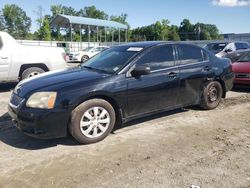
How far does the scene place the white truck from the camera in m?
8.66

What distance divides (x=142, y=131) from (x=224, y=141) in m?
1.36

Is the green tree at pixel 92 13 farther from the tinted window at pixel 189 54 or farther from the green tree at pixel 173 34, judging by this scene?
the tinted window at pixel 189 54

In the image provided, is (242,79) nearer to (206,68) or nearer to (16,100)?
(206,68)

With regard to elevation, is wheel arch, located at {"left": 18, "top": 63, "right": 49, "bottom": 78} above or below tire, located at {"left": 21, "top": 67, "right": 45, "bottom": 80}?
above

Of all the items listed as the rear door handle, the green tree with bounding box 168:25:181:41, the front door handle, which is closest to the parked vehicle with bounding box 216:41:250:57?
the front door handle

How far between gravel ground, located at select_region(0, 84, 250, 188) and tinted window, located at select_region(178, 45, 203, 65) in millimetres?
1215

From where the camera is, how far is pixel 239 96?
8.26 metres

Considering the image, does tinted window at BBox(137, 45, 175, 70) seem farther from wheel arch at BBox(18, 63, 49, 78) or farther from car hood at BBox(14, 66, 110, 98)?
wheel arch at BBox(18, 63, 49, 78)

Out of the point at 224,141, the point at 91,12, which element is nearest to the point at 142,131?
the point at 224,141

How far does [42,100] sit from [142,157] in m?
1.65

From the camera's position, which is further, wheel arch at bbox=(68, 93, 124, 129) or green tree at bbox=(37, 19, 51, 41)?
green tree at bbox=(37, 19, 51, 41)

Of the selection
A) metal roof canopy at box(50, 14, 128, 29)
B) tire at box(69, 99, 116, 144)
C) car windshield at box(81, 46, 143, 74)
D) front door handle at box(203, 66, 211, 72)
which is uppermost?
metal roof canopy at box(50, 14, 128, 29)

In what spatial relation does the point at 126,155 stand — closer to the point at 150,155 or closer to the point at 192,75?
the point at 150,155

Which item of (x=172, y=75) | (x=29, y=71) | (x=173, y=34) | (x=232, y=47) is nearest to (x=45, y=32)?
(x=173, y=34)
